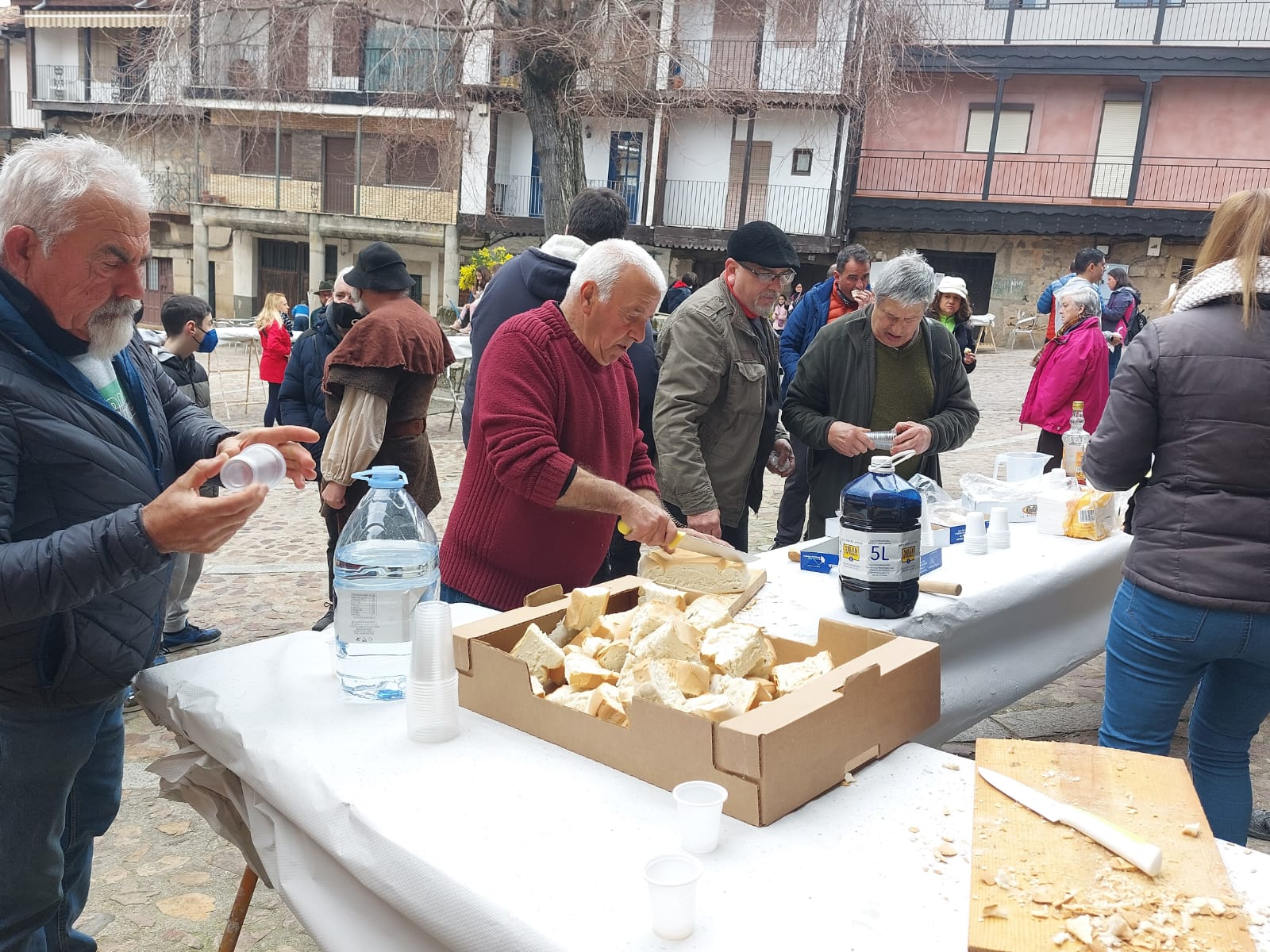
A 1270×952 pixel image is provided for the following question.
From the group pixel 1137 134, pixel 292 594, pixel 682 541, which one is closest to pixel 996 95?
pixel 1137 134

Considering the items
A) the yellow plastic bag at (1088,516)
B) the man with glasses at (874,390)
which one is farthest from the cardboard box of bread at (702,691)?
the yellow plastic bag at (1088,516)

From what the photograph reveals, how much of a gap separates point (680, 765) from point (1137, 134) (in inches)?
965

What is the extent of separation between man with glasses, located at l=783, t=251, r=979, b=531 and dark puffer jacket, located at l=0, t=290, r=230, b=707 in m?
2.52

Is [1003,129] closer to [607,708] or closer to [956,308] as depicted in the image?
[956,308]

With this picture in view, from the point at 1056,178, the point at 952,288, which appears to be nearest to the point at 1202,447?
the point at 952,288

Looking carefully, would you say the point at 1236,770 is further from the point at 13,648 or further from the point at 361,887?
the point at 13,648

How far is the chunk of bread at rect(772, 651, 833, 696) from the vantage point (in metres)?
1.80

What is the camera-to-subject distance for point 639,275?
238 cm

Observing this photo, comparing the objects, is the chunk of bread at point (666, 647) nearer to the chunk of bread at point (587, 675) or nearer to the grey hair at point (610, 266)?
the chunk of bread at point (587, 675)

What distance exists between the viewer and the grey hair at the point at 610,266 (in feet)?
7.79

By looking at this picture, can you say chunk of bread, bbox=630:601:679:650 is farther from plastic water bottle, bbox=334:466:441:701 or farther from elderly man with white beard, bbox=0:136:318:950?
elderly man with white beard, bbox=0:136:318:950

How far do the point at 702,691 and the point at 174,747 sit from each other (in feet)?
8.94

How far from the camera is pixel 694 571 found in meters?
2.59

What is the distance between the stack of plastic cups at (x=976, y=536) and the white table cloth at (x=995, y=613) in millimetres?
33
